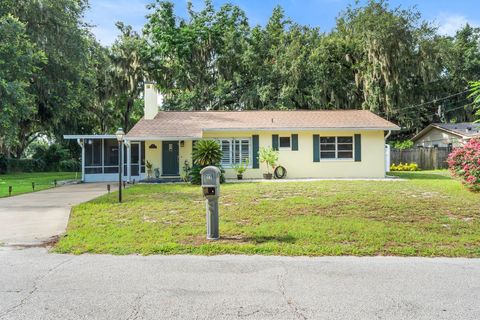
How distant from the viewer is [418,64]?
2598 cm

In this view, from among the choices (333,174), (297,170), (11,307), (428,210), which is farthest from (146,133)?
(11,307)

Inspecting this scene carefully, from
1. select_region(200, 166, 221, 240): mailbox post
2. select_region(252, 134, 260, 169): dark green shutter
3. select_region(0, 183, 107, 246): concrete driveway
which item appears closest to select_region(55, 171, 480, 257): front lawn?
select_region(200, 166, 221, 240): mailbox post

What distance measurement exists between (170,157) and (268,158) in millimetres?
4696

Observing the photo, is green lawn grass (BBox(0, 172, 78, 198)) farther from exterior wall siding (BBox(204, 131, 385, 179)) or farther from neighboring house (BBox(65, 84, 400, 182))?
exterior wall siding (BBox(204, 131, 385, 179))

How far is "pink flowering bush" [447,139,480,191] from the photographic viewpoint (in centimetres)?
1152

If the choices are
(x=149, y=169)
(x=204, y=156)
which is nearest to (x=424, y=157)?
(x=204, y=156)

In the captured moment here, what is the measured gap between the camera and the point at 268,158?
17.1 meters

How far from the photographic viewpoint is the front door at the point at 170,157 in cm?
1742

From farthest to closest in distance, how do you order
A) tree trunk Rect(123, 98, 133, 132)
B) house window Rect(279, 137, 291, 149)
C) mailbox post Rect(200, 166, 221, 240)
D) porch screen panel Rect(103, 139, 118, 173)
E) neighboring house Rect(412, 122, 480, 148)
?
tree trunk Rect(123, 98, 133, 132), neighboring house Rect(412, 122, 480, 148), porch screen panel Rect(103, 139, 118, 173), house window Rect(279, 137, 291, 149), mailbox post Rect(200, 166, 221, 240)

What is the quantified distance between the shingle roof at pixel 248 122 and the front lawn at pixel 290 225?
664 cm

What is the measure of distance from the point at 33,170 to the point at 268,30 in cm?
2277

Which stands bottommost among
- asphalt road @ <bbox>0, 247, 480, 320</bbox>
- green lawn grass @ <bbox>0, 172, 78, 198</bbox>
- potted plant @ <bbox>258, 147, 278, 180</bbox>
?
asphalt road @ <bbox>0, 247, 480, 320</bbox>

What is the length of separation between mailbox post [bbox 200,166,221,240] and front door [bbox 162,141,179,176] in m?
11.5

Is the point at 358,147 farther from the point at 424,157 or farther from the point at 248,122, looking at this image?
the point at 424,157
